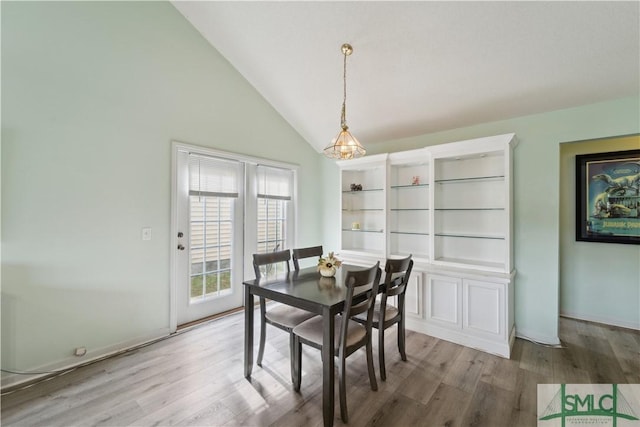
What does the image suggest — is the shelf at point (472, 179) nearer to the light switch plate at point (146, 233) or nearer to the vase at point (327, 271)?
the vase at point (327, 271)

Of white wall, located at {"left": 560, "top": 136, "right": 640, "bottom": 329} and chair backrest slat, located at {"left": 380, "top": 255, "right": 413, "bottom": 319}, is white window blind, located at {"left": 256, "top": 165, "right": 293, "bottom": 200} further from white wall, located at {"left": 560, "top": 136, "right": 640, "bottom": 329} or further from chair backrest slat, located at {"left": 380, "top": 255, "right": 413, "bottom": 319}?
white wall, located at {"left": 560, "top": 136, "right": 640, "bottom": 329}

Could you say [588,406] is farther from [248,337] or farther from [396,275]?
[248,337]

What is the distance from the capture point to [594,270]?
11.4 ft

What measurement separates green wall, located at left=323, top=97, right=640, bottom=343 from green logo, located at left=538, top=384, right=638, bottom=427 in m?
0.80

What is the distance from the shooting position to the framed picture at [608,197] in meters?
3.18

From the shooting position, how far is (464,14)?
2.18 m

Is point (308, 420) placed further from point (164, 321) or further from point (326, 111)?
point (326, 111)

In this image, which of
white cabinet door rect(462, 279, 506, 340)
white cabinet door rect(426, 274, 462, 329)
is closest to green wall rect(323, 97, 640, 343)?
white cabinet door rect(462, 279, 506, 340)

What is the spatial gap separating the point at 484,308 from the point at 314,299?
6.41 feet

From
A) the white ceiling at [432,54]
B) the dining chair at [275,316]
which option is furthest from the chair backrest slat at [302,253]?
the white ceiling at [432,54]

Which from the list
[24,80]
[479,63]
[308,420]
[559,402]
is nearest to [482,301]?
[559,402]

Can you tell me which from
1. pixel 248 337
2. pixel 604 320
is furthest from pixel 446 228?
pixel 248 337

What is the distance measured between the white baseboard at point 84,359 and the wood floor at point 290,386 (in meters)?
0.09

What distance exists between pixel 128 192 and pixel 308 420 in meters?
2.58
